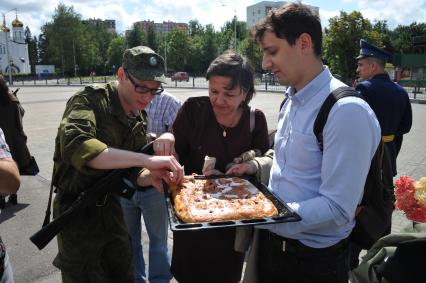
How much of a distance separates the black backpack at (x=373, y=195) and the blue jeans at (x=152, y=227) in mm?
1913

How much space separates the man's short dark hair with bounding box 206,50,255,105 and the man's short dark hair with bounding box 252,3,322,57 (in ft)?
2.35

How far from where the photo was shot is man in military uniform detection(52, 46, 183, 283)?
2.21 m

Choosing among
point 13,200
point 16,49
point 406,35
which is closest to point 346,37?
point 13,200

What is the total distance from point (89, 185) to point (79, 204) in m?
0.14

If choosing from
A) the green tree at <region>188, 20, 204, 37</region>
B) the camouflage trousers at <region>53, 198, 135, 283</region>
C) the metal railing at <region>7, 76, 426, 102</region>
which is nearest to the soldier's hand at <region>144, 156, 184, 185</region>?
the camouflage trousers at <region>53, 198, 135, 283</region>

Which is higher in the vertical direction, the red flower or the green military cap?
the green military cap

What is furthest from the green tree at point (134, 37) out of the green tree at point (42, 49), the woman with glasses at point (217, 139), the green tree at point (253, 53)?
the woman with glasses at point (217, 139)

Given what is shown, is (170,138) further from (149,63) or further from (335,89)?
(335,89)

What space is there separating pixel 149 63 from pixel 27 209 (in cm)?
457

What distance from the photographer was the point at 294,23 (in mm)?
1804

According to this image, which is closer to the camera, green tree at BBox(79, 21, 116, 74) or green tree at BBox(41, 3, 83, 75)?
green tree at BBox(41, 3, 83, 75)

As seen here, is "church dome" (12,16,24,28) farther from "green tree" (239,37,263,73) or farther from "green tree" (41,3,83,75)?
"green tree" (239,37,263,73)

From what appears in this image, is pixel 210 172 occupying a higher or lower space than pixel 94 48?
lower

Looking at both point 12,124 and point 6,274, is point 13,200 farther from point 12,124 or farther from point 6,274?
point 6,274
